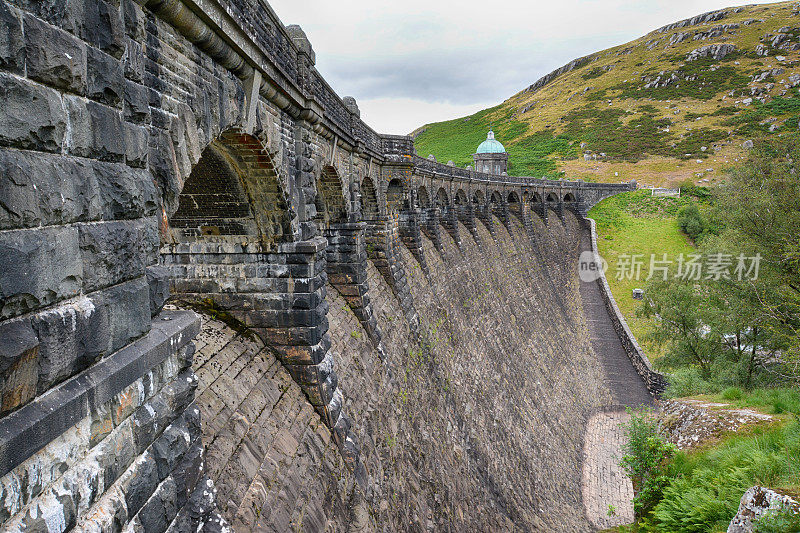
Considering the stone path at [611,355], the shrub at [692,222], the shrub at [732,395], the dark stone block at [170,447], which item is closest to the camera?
the dark stone block at [170,447]

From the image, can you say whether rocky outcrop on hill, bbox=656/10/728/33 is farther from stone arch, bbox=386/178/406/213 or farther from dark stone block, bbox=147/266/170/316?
dark stone block, bbox=147/266/170/316

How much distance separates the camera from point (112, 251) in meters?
2.51

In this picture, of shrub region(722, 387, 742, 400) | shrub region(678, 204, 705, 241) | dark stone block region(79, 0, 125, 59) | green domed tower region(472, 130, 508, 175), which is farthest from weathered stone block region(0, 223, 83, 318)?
green domed tower region(472, 130, 508, 175)

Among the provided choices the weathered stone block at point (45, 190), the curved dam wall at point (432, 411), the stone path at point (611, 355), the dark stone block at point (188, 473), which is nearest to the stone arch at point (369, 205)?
the curved dam wall at point (432, 411)

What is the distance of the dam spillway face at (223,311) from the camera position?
197cm

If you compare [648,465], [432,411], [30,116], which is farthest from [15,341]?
[432,411]

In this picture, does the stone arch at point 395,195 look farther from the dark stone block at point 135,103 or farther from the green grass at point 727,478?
the dark stone block at point 135,103

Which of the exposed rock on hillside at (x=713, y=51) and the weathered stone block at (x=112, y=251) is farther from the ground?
the exposed rock on hillside at (x=713, y=51)

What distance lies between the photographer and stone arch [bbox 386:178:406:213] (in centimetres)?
1706

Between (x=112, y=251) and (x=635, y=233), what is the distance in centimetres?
4726

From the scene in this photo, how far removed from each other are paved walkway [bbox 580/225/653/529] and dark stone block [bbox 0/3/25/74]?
1350 centimetres

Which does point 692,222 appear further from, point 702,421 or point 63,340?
point 63,340

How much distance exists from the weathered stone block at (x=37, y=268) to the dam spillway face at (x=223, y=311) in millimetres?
Answer: 11

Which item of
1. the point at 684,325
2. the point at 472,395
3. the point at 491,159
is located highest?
the point at 491,159
